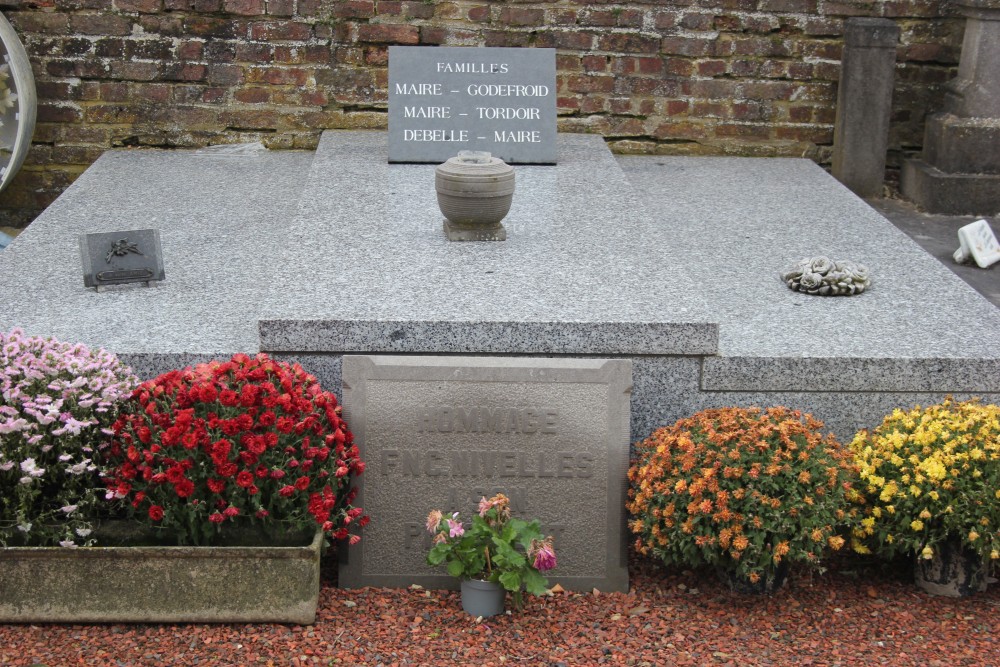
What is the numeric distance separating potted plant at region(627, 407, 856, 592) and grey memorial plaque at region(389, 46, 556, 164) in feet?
8.14

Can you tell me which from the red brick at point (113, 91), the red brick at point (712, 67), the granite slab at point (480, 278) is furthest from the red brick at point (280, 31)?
the red brick at point (712, 67)

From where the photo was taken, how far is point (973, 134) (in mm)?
5699

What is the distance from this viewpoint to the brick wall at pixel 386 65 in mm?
5832

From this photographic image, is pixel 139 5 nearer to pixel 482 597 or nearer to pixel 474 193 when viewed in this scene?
pixel 474 193

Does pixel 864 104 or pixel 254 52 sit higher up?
pixel 254 52

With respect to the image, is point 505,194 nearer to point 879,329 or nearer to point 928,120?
point 879,329

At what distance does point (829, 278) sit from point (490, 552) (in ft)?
5.65

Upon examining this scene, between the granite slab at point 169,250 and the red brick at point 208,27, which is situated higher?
the red brick at point 208,27

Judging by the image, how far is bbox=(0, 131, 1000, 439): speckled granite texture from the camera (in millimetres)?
3404

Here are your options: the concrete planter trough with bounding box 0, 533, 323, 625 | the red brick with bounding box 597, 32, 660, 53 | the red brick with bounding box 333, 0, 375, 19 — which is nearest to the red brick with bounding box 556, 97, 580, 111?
the red brick with bounding box 597, 32, 660, 53

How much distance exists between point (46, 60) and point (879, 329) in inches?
163

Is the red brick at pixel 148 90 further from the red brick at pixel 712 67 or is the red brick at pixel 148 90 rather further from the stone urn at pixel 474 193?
the red brick at pixel 712 67

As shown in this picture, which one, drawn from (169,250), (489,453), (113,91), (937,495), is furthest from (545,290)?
(113,91)

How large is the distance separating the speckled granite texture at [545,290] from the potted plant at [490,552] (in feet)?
1.87
